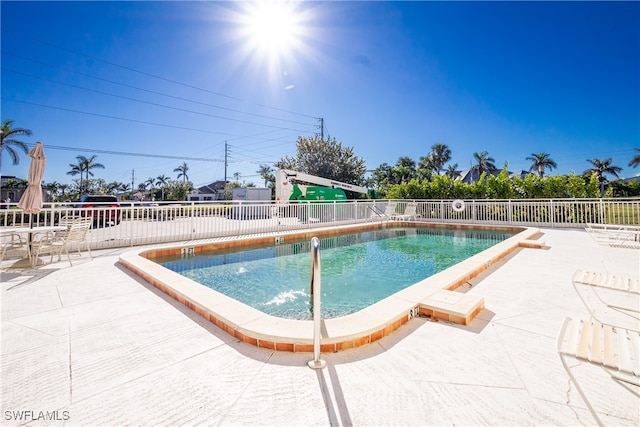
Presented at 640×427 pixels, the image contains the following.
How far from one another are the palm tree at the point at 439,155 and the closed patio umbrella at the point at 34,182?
41700 millimetres

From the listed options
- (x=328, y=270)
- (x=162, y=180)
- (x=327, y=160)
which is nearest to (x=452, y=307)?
(x=328, y=270)

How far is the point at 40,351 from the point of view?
2.00 m

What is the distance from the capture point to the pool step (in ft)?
7.93

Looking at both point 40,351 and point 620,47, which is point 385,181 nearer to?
point 620,47

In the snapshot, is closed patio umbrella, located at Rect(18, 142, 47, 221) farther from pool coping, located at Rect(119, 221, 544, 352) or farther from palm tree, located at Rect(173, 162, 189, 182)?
→ palm tree, located at Rect(173, 162, 189, 182)

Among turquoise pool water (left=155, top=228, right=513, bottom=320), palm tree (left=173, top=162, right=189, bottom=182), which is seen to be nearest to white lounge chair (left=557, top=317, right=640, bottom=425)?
turquoise pool water (left=155, top=228, right=513, bottom=320)

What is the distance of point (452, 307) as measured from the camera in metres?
2.51

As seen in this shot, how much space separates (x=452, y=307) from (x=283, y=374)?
1709 millimetres

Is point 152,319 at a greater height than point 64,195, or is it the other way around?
point 64,195

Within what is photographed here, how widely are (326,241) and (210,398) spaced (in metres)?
7.10

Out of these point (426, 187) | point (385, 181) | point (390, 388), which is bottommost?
point (390, 388)

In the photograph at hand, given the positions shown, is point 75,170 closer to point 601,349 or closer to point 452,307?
point 452,307

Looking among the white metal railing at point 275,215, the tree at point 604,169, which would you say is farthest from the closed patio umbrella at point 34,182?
the tree at point 604,169

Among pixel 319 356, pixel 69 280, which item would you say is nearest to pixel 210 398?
pixel 319 356
